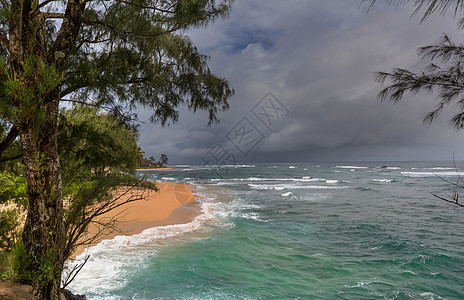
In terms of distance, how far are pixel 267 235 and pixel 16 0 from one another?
974cm

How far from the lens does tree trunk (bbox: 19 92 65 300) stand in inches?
99.6

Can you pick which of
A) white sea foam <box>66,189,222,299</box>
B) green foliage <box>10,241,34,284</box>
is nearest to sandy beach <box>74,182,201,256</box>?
white sea foam <box>66,189,222,299</box>

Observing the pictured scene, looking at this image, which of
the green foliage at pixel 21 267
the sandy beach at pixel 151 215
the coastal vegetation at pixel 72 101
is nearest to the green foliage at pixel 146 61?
the coastal vegetation at pixel 72 101

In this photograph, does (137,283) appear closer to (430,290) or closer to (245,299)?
(245,299)

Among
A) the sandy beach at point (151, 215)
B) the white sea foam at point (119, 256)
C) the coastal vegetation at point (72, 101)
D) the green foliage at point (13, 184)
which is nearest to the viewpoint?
the coastal vegetation at point (72, 101)

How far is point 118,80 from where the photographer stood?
3426 millimetres

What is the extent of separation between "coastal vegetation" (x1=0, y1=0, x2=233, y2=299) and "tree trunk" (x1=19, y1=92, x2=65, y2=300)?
1 centimetres

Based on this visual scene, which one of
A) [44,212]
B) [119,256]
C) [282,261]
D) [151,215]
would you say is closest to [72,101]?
[44,212]

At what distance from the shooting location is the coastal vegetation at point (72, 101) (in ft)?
7.88

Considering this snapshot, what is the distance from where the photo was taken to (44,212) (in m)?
2.60

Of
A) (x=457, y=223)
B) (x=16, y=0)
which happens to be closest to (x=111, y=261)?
(x=16, y=0)

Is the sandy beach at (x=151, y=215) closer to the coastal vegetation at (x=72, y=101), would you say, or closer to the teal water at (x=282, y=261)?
the teal water at (x=282, y=261)

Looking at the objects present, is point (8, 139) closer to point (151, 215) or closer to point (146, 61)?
point (146, 61)

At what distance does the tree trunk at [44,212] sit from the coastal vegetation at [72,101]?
1 centimetres
